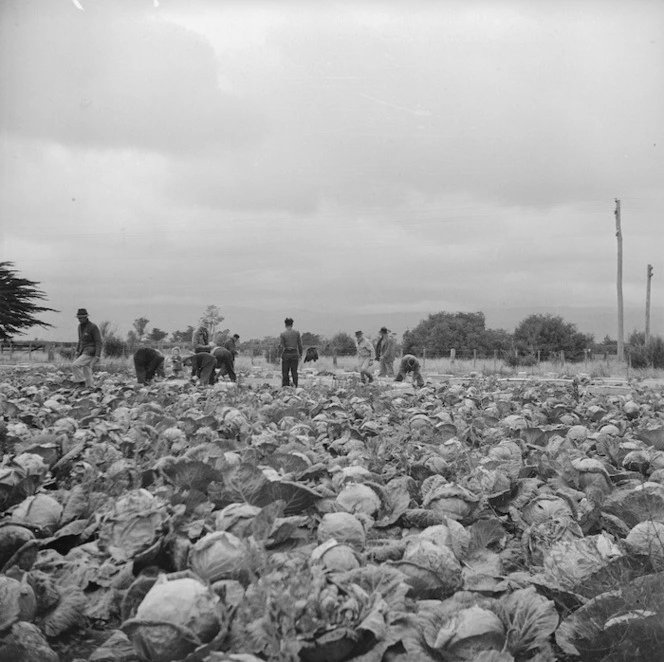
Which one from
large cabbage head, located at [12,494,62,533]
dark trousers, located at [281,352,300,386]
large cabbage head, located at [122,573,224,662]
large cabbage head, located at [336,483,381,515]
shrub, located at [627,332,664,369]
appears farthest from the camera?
shrub, located at [627,332,664,369]

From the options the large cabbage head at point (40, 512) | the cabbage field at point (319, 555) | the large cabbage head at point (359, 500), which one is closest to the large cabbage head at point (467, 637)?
the cabbage field at point (319, 555)

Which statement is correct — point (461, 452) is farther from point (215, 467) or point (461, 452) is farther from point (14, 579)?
point (14, 579)

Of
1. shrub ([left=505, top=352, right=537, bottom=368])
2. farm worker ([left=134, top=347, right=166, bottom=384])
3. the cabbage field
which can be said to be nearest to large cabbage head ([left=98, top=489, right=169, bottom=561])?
the cabbage field

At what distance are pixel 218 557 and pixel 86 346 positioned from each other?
1056 cm

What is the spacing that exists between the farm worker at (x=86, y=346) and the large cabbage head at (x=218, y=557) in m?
9.40

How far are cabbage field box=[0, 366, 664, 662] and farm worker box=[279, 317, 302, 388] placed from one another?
38.3ft

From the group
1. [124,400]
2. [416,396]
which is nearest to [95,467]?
[124,400]

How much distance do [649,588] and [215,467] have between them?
1566mm

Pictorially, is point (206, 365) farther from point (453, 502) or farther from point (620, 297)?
point (620, 297)

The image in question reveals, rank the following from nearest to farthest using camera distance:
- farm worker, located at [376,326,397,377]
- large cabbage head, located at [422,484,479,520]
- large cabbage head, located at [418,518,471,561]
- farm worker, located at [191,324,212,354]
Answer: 1. large cabbage head, located at [418,518,471,561]
2. large cabbage head, located at [422,484,479,520]
3. farm worker, located at [191,324,212,354]
4. farm worker, located at [376,326,397,377]

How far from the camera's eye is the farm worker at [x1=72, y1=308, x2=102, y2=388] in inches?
439

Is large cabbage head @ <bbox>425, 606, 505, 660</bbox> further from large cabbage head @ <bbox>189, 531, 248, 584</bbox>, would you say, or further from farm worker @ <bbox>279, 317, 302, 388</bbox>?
farm worker @ <bbox>279, 317, 302, 388</bbox>

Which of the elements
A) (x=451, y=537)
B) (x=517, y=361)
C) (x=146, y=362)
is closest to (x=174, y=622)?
(x=451, y=537)

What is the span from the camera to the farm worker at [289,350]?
15336mm
